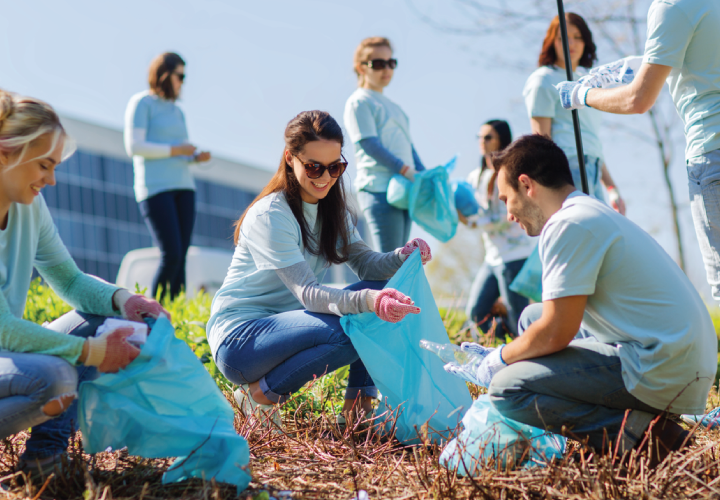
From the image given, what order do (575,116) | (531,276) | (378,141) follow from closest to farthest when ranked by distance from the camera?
1. (575,116)
2. (531,276)
3. (378,141)

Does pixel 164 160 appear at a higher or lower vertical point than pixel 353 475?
higher

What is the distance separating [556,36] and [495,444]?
98.6 inches

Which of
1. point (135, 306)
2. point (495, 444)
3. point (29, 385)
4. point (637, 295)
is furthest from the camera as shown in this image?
point (135, 306)

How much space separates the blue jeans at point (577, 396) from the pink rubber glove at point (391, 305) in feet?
1.35

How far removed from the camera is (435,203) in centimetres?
403

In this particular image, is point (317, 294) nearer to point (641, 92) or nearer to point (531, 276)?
point (641, 92)

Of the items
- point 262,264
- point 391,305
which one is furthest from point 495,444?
point 262,264

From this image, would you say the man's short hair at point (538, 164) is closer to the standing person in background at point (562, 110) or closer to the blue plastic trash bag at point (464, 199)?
the standing person in background at point (562, 110)

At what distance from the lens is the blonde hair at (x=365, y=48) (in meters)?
4.14

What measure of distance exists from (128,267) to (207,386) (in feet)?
26.6

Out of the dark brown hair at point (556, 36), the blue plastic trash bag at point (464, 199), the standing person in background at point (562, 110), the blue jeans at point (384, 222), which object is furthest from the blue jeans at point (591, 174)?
the blue jeans at point (384, 222)

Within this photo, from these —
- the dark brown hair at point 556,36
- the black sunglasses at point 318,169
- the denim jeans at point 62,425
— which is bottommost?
the denim jeans at point 62,425

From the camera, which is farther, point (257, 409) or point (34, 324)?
point (257, 409)

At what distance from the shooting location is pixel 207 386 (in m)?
2.03
